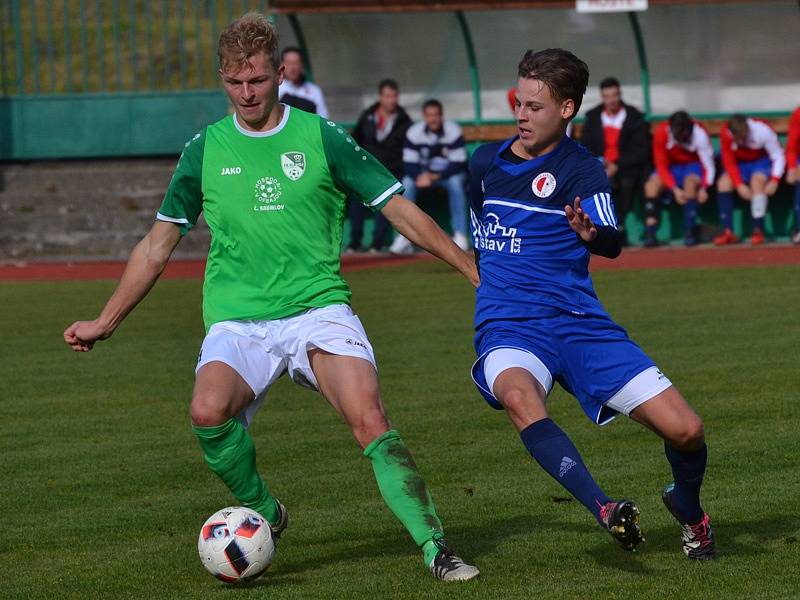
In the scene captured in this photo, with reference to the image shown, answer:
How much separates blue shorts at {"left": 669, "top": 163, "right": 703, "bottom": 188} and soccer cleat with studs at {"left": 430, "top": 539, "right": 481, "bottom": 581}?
46.8 ft

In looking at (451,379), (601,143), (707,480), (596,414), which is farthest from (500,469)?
(601,143)

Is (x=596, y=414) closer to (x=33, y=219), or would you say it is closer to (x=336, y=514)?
(x=336, y=514)

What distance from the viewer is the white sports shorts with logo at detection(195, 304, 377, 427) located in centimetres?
559

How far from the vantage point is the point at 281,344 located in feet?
18.6

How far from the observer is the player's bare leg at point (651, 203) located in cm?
1914

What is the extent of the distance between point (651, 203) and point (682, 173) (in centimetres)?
54

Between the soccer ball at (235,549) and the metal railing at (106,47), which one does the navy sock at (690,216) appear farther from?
the soccer ball at (235,549)

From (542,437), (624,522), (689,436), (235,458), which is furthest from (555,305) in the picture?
(235,458)

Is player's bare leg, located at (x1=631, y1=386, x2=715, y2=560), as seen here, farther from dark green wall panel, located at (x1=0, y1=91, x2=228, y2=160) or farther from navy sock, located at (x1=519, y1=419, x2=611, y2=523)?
dark green wall panel, located at (x1=0, y1=91, x2=228, y2=160)

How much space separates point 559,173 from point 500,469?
2.21 metres

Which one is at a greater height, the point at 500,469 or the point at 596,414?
the point at 596,414

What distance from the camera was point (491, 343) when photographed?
5598 millimetres

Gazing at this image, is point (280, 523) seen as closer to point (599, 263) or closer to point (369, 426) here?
point (369, 426)

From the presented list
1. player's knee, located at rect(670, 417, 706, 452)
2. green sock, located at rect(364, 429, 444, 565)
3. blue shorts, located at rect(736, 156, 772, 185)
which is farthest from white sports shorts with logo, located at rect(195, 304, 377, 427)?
blue shorts, located at rect(736, 156, 772, 185)
